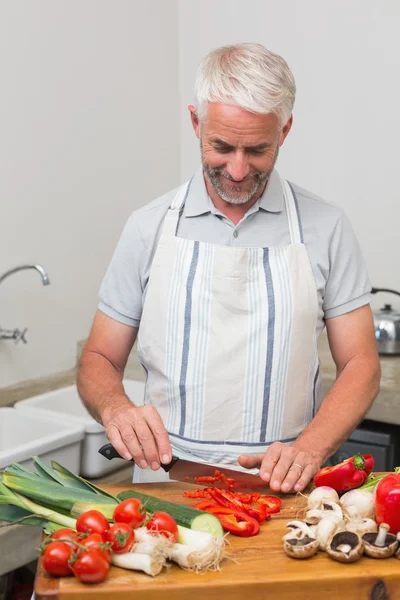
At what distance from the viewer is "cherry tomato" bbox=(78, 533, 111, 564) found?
3.86 feet

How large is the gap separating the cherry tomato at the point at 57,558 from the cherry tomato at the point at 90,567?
0.02 meters

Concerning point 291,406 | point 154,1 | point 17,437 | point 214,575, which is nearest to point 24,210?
point 17,437

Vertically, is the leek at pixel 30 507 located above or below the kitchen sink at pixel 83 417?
above

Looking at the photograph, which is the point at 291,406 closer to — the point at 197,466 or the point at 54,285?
the point at 197,466

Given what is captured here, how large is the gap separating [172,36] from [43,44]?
0.85 metres

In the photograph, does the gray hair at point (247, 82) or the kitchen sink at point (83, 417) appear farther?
the kitchen sink at point (83, 417)

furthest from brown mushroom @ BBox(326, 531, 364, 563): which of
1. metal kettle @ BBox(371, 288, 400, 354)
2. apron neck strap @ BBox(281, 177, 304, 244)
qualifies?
metal kettle @ BBox(371, 288, 400, 354)

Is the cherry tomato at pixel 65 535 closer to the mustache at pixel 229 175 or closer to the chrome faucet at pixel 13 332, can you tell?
the mustache at pixel 229 175

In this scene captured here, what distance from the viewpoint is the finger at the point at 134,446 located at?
156cm

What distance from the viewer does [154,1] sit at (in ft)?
11.7

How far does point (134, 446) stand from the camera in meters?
1.56

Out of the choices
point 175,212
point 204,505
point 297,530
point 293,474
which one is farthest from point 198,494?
point 175,212

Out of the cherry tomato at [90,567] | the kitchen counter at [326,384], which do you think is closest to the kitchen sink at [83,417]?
the kitchen counter at [326,384]

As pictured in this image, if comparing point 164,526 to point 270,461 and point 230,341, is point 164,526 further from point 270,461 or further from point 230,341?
point 230,341
